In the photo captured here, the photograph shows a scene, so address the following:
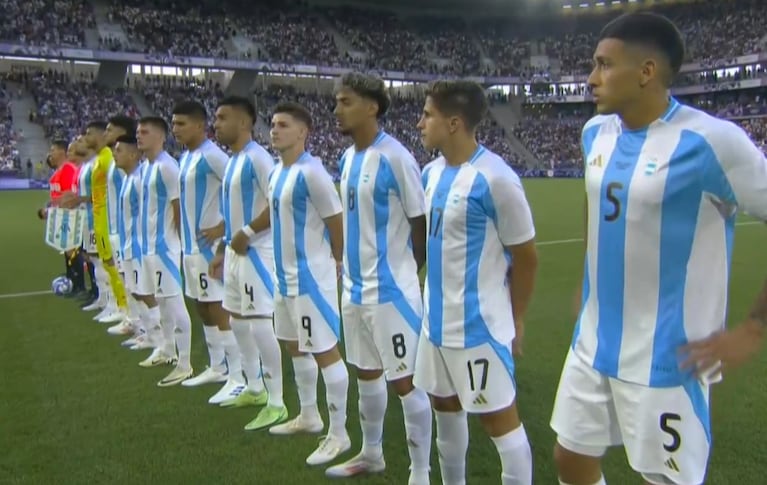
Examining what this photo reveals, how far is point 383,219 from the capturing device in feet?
12.8

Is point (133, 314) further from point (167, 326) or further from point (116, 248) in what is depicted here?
point (167, 326)

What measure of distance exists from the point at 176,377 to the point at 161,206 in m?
1.59

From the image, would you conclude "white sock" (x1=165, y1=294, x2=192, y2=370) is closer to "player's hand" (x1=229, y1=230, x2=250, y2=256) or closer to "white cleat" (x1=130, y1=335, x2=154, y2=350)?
"white cleat" (x1=130, y1=335, x2=154, y2=350)

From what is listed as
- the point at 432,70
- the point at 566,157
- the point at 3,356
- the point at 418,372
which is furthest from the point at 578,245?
the point at 432,70

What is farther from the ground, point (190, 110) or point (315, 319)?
point (190, 110)

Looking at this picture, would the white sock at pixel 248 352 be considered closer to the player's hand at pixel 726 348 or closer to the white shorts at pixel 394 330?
the white shorts at pixel 394 330

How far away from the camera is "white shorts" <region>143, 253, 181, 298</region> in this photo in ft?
21.1

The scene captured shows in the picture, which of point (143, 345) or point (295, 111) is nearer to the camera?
point (295, 111)

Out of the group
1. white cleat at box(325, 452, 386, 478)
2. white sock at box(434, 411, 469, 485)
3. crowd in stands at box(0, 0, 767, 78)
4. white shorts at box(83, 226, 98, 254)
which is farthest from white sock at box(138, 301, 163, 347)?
crowd in stands at box(0, 0, 767, 78)

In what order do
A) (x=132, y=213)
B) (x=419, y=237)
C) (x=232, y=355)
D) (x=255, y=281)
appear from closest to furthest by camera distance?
(x=419, y=237), (x=255, y=281), (x=232, y=355), (x=132, y=213)

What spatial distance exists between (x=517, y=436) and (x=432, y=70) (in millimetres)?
52914

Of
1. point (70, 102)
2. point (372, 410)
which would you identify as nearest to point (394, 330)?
point (372, 410)

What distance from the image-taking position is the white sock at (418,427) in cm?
384

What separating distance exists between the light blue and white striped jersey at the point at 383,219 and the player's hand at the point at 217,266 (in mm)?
1991
